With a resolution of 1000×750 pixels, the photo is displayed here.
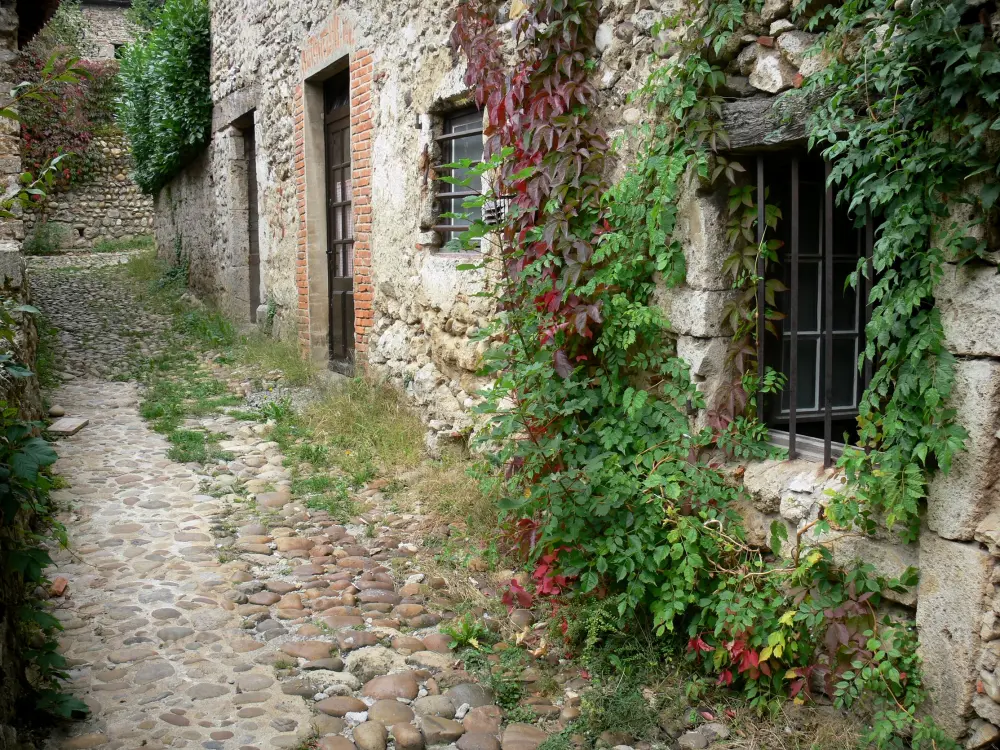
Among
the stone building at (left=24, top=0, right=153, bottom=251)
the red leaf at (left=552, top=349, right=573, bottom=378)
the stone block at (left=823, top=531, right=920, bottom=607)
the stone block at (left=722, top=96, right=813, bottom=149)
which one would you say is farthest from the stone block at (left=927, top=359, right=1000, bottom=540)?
the stone building at (left=24, top=0, right=153, bottom=251)

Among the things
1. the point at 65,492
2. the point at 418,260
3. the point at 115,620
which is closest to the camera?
the point at 115,620

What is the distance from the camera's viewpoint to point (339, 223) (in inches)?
298

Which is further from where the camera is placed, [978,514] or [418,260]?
[418,260]

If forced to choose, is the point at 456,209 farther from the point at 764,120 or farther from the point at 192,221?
the point at 192,221

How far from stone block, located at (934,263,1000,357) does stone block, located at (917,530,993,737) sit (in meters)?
0.55

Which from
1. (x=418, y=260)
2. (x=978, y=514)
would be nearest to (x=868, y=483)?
(x=978, y=514)

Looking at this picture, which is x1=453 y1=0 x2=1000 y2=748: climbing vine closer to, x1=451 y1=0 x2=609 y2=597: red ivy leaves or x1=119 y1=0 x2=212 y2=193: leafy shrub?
x1=451 y1=0 x2=609 y2=597: red ivy leaves

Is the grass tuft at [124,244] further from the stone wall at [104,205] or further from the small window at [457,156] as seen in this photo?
the small window at [457,156]

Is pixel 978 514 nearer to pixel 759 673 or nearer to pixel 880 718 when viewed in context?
pixel 880 718

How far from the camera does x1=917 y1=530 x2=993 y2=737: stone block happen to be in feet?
7.46

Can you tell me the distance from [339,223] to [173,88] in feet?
16.1

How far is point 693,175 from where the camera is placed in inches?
124

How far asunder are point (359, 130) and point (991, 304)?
17.3 ft

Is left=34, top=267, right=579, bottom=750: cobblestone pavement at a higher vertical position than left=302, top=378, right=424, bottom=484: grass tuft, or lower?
lower
